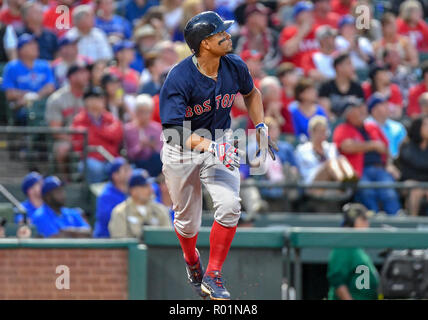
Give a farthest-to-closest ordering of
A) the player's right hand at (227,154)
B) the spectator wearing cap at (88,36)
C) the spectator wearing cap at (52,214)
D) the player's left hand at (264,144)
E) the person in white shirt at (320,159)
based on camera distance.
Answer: the spectator wearing cap at (88,36) < the person in white shirt at (320,159) < the spectator wearing cap at (52,214) < the player's left hand at (264,144) < the player's right hand at (227,154)

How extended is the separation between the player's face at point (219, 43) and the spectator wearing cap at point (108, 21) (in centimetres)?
672

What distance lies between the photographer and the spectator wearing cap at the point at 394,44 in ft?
39.7

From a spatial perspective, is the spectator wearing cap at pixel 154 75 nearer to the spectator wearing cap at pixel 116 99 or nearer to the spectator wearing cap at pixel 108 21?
the spectator wearing cap at pixel 116 99

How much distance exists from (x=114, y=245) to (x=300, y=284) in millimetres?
1684

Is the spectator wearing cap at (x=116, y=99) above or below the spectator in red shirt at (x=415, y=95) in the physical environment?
below

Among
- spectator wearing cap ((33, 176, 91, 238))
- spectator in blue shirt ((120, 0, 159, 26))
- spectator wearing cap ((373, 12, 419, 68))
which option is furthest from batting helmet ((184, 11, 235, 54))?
spectator in blue shirt ((120, 0, 159, 26))

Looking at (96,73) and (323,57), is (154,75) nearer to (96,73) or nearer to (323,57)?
(96,73)

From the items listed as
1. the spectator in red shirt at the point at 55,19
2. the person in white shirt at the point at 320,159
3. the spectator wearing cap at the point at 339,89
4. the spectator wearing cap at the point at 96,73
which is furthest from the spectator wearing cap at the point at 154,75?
the spectator wearing cap at the point at 339,89

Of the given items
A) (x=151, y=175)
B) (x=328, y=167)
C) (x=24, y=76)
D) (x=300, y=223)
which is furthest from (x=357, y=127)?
(x=24, y=76)

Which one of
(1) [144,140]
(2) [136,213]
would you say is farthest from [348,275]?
(1) [144,140]

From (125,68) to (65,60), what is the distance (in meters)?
0.80

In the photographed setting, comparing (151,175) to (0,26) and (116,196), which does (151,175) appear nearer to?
(116,196)

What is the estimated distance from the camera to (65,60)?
33.6 feet

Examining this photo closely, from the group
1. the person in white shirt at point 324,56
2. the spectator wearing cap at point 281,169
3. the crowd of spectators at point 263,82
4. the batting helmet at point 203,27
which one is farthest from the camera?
the person in white shirt at point 324,56
